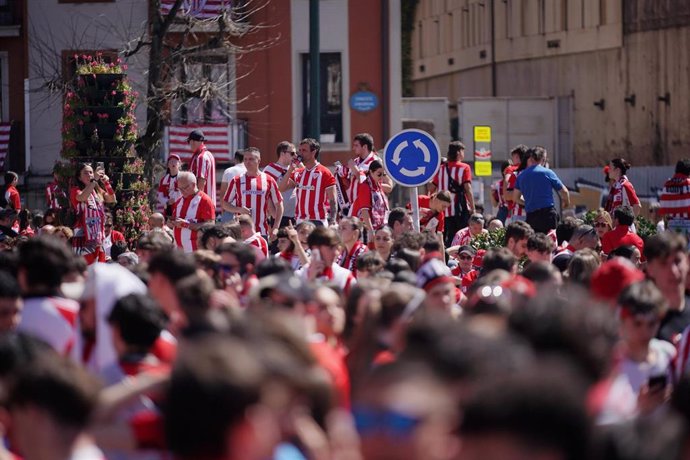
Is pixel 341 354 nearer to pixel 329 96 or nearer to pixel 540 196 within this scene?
pixel 540 196

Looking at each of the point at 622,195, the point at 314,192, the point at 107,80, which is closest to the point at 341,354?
the point at 107,80

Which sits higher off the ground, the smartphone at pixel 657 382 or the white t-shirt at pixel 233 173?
the white t-shirt at pixel 233 173

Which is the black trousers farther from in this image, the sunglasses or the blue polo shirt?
the sunglasses

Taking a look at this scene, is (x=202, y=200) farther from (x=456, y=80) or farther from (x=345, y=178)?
(x=456, y=80)

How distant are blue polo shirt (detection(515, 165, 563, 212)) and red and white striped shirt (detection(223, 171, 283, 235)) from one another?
8.94 ft

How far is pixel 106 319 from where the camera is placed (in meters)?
6.41

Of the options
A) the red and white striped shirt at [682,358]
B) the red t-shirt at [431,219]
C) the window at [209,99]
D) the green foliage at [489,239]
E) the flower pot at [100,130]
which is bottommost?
the red and white striped shirt at [682,358]

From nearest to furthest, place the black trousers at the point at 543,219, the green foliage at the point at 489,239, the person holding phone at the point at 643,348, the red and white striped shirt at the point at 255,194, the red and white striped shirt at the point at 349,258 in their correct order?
the person holding phone at the point at 643,348 < the red and white striped shirt at the point at 349,258 < the green foliage at the point at 489,239 < the black trousers at the point at 543,219 < the red and white striped shirt at the point at 255,194

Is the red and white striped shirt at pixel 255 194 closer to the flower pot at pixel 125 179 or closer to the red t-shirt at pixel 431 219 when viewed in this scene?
the flower pot at pixel 125 179

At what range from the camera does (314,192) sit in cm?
1786

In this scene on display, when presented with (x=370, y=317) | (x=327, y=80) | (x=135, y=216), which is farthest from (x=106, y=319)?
(x=327, y=80)

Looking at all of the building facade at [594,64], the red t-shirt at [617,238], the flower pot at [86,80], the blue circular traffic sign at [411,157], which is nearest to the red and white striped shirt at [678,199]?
the red t-shirt at [617,238]

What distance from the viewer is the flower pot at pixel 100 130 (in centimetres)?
1720

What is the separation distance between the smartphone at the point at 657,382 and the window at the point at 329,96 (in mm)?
24193
